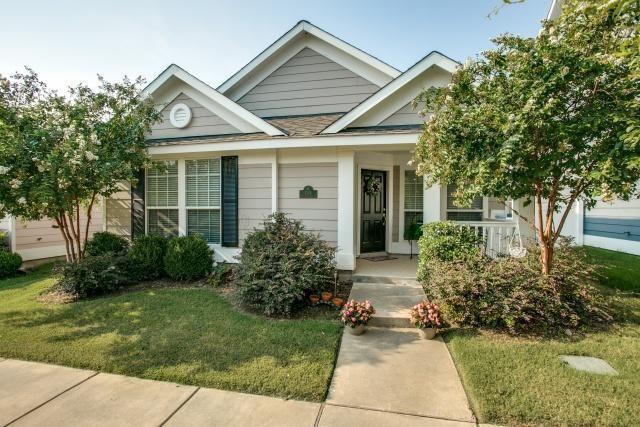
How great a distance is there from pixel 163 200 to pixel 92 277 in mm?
2487

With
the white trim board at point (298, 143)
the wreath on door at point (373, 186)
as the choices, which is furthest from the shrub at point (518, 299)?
the wreath on door at point (373, 186)

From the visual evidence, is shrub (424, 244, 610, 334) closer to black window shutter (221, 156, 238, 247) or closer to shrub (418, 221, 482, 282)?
shrub (418, 221, 482, 282)

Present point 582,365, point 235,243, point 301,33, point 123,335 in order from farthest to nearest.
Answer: point 301,33, point 235,243, point 123,335, point 582,365

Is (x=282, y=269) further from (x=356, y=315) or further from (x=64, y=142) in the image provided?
(x=64, y=142)

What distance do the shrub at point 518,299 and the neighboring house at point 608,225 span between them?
13.9ft

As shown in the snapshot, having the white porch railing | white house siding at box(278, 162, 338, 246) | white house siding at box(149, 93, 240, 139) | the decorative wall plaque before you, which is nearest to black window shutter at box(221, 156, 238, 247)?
white house siding at box(149, 93, 240, 139)

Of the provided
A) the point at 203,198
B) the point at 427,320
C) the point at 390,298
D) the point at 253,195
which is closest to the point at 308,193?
the point at 253,195

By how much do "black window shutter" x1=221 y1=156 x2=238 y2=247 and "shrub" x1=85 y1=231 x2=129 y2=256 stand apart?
233cm

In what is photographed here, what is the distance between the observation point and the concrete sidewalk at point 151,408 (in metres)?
2.46

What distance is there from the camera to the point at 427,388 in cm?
290

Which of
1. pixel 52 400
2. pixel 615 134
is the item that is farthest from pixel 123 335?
pixel 615 134

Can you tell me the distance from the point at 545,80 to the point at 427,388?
12.2 feet

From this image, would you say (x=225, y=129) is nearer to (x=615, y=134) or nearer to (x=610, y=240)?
(x=615, y=134)

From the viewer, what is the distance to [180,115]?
7.38m
